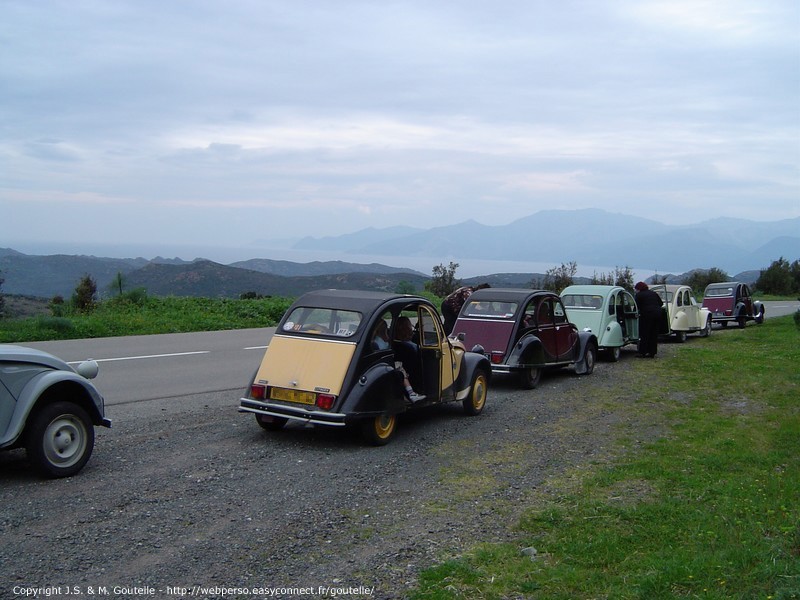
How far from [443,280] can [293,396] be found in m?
26.8

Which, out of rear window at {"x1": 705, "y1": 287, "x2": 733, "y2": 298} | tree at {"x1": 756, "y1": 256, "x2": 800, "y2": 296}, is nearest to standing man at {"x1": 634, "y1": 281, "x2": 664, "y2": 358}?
rear window at {"x1": 705, "y1": 287, "x2": 733, "y2": 298}

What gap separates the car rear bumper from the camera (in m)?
8.16

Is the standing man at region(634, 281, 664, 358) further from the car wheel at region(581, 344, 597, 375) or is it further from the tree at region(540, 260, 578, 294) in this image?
the tree at region(540, 260, 578, 294)

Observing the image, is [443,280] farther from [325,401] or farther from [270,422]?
[325,401]

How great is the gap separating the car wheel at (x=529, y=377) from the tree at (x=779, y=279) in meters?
47.8

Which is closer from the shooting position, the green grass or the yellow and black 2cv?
the yellow and black 2cv

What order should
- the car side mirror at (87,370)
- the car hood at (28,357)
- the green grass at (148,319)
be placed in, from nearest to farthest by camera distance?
1. the car hood at (28,357)
2. the car side mirror at (87,370)
3. the green grass at (148,319)

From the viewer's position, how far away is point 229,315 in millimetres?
24016

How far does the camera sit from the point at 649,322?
18188mm

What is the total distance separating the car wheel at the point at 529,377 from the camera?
13.2 meters

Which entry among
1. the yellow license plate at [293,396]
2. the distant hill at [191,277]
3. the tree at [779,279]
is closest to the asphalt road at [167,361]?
the yellow license plate at [293,396]

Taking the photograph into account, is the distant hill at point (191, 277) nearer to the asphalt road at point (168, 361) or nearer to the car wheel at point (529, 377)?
the asphalt road at point (168, 361)

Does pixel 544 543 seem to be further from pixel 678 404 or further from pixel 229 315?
pixel 229 315

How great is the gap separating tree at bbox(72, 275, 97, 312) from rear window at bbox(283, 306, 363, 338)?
14.8 metres
